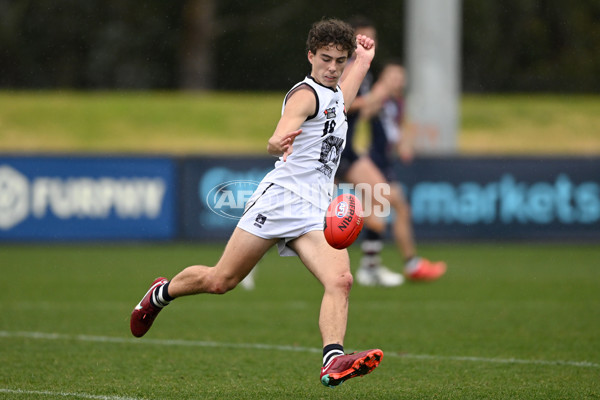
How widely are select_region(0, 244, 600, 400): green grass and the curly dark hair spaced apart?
2.11 meters

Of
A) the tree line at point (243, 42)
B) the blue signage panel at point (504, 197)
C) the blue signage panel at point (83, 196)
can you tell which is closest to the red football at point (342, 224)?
the blue signage panel at point (83, 196)

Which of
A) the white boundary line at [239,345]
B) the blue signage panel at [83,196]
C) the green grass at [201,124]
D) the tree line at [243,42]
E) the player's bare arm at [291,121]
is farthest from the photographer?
the tree line at [243,42]

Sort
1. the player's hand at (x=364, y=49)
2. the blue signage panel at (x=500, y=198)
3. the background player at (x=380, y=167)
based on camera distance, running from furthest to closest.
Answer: the blue signage panel at (x=500, y=198) < the background player at (x=380, y=167) < the player's hand at (x=364, y=49)

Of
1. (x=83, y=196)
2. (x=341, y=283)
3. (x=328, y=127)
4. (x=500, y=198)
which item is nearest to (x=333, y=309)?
(x=341, y=283)

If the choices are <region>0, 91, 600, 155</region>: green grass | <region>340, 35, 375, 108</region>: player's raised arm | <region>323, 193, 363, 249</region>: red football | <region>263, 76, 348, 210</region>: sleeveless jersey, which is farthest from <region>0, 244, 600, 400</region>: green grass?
<region>0, 91, 600, 155</region>: green grass

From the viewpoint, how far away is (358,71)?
664 centimetres

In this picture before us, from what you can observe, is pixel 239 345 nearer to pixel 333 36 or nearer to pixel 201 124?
pixel 333 36

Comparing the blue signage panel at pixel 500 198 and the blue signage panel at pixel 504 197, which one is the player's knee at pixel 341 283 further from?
the blue signage panel at pixel 504 197

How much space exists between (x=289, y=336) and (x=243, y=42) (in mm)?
26936

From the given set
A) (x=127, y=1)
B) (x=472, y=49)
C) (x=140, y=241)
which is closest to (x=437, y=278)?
(x=140, y=241)

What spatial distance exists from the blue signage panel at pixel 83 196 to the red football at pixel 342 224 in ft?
35.0

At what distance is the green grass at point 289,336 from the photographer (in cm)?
611

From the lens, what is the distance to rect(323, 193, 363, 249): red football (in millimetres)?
5777

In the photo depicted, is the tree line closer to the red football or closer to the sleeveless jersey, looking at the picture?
the sleeveless jersey
